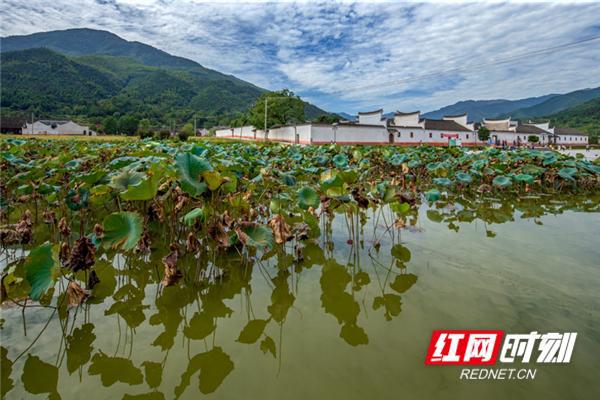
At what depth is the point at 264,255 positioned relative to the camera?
3955 millimetres

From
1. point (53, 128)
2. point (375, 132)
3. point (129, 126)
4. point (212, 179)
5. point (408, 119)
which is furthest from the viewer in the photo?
point (53, 128)

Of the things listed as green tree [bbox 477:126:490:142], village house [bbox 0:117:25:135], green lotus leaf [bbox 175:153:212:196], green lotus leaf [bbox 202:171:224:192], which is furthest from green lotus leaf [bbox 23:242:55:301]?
village house [bbox 0:117:25:135]

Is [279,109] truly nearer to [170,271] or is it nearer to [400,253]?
[400,253]

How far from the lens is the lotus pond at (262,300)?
1910mm

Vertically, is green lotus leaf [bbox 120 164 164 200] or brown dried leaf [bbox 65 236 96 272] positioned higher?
green lotus leaf [bbox 120 164 164 200]

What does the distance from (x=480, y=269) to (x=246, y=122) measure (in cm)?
5093

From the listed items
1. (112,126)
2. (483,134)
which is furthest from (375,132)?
(112,126)

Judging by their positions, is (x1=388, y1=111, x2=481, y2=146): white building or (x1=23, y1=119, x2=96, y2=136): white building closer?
(x1=388, y1=111, x2=481, y2=146): white building

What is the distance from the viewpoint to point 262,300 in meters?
2.88

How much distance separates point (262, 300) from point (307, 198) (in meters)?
1.21

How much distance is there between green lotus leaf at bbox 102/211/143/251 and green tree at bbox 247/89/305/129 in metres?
41.8

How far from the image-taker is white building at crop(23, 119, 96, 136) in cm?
5481

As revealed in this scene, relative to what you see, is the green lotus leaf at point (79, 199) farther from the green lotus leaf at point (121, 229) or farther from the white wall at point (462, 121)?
the white wall at point (462, 121)

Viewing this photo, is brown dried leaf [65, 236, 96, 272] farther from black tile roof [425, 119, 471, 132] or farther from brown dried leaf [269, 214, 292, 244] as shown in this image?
black tile roof [425, 119, 471, 132]
